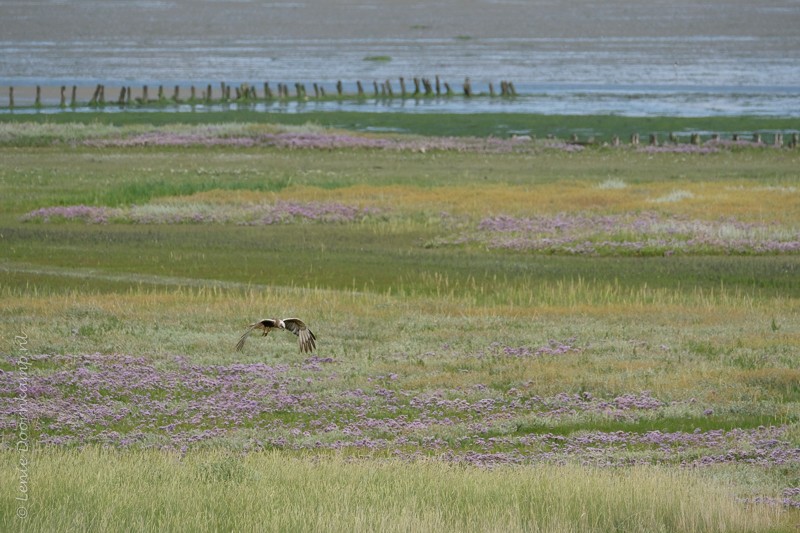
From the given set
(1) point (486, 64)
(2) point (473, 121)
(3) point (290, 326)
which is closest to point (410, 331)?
(3) point (290, 326)

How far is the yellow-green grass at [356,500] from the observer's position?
10.4m

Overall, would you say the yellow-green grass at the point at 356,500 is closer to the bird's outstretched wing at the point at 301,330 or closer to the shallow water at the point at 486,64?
the bird's outstretched wing at the point at 301,330

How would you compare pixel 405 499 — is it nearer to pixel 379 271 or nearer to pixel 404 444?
pixel 404 444

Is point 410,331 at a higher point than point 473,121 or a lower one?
higher

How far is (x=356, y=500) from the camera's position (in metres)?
11.1

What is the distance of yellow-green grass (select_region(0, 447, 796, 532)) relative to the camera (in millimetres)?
10414

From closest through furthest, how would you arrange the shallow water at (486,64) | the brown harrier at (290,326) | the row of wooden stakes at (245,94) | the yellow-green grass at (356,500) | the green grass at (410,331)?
the yellow-green grass at (356,500) < the green grass at (410,331) < the brown harrier at (290,326) < the row of wooden stakes at (245,94) < the shallow water at (486,64)

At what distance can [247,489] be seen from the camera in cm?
1140

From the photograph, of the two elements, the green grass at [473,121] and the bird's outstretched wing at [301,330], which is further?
the green grass at [473,121]

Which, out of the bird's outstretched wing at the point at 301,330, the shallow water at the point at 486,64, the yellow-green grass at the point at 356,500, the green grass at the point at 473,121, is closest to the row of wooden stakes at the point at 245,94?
the shallow water at the point at 486,64

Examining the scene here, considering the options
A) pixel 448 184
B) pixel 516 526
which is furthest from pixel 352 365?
pixel 448 184

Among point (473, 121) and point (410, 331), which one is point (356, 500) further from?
point (473, 121)

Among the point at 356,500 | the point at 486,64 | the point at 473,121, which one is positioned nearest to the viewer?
the point at 356,500

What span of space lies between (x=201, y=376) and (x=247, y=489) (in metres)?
6.74
